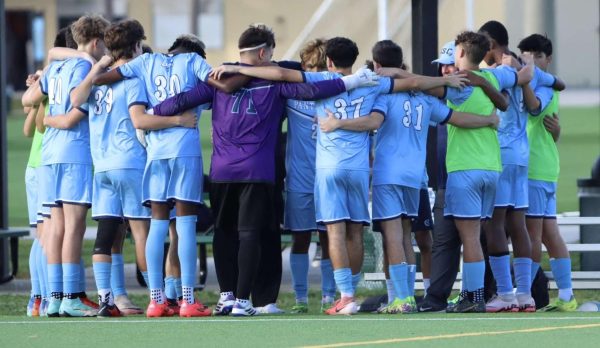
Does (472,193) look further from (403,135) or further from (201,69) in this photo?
(201,69)

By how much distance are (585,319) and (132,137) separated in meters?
3.07

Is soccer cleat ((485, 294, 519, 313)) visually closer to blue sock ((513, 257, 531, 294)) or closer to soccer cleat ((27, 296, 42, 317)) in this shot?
blue sock ((513, 257, 531, 294))

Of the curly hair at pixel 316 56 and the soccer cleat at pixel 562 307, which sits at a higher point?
the curly hair at pixel 316 56

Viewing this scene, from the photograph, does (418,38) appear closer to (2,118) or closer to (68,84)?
(68,84)

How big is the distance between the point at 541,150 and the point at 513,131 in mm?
437

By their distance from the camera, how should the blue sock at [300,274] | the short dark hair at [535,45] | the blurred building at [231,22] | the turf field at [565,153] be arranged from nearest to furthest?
the blue sock at [300,274], the short dark hair at [535,45], the turf field at [565,153], the blurred building at [231,22]

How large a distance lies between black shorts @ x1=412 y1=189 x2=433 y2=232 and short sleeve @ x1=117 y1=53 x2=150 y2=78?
7.09 feet

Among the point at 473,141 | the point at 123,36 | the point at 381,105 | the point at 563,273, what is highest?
the point at 123,36

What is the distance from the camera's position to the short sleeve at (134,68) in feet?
32.3

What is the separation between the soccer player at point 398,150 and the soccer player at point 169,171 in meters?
0.89

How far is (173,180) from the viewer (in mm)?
9750

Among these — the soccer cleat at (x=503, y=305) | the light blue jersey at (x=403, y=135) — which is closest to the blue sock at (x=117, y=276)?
the light blue jersey at (x=403, y=135)

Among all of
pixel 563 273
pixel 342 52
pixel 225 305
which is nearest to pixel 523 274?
pixel 563 273

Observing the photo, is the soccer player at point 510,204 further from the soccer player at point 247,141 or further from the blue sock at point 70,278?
the blue sock at point 70,278
